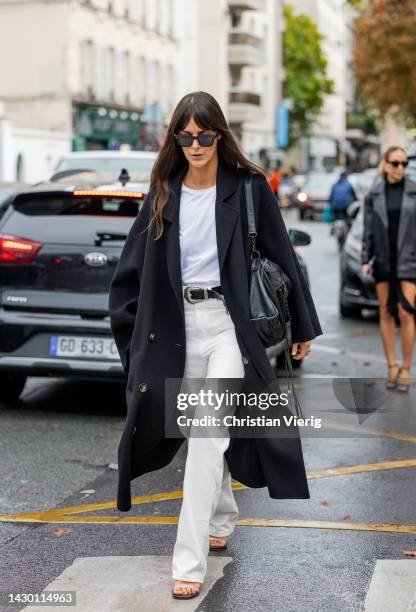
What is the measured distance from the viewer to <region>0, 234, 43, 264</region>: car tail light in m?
8.27

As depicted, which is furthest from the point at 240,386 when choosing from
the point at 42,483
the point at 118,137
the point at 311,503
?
the point at 118,137

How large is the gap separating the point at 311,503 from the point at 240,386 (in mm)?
1546

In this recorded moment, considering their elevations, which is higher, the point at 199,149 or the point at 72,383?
the point at 199,149

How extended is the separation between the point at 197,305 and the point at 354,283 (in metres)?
9.32

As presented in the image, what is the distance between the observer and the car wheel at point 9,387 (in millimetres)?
9172

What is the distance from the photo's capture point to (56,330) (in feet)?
27.0

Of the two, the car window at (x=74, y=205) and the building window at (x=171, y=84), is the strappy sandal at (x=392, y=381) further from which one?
the building window at (x=171, y=84)

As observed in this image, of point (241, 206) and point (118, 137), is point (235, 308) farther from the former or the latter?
point (118, 137)

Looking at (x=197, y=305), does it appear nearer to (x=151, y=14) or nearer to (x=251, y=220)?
(x=251, y=220)

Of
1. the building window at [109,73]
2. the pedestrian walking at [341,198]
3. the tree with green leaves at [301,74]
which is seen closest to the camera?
the pedestrian walking at [341,198]

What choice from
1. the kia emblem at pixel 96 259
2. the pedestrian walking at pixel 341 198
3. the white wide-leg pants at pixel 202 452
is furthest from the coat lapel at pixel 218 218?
the pedestrian walking at pixel 341 198

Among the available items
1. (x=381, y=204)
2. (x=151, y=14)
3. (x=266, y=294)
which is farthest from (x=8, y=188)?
(x=151, y=14)

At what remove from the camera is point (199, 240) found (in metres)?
4.83

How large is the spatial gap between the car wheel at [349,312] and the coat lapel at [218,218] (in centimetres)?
980
